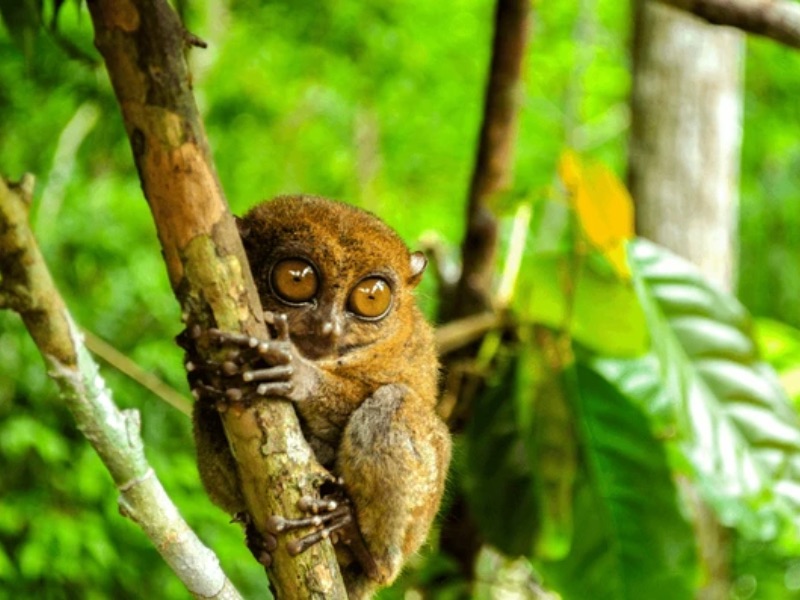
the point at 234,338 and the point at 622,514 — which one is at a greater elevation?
the point at 234,338

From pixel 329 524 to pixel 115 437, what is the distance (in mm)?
447

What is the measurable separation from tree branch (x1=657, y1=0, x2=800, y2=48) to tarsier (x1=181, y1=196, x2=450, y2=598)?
1425 millimetres

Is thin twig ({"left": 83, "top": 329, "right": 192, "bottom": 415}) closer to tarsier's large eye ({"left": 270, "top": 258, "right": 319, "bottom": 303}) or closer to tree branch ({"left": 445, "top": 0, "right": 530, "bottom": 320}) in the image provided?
tarsier's large eye ({"left": 270, "top": 258, "right": 319, "bottom": 303})

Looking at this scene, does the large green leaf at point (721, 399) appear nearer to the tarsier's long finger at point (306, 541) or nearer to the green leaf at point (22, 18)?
the tarsier's long finger at point (306, 541)

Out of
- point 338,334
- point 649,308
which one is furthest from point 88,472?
point 649,308

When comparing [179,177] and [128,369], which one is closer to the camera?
[179,177]

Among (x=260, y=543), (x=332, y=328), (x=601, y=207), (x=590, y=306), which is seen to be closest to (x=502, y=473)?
(x=590, y=306)

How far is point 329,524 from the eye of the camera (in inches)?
75.4

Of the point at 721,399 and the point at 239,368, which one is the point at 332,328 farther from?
the point at 721,399

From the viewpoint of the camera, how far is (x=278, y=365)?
1.82 metres

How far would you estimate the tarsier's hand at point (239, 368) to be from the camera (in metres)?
1.66

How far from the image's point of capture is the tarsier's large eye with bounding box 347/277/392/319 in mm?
2322

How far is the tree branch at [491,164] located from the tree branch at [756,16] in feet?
3.57

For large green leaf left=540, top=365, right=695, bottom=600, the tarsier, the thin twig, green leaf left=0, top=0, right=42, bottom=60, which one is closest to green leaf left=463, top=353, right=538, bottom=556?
large green leaf left=540, top=365, right=695, bottom=600
